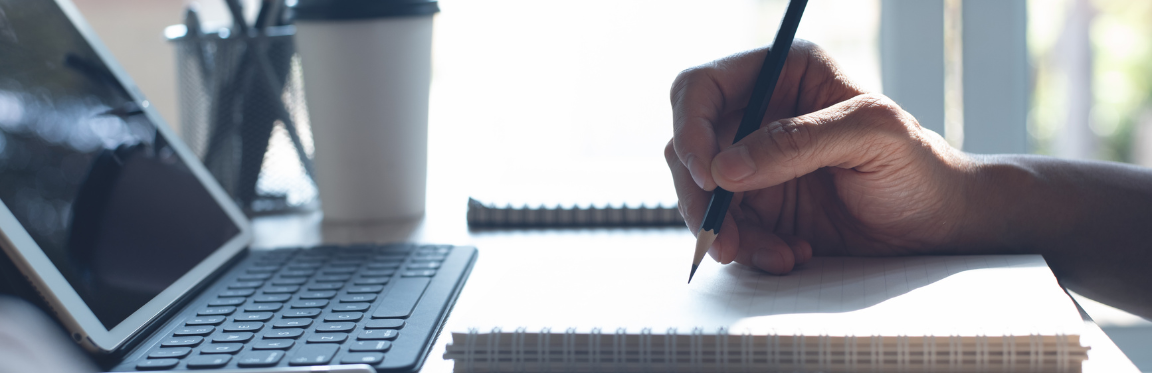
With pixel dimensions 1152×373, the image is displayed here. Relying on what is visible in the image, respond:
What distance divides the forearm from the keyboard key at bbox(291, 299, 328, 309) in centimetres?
47

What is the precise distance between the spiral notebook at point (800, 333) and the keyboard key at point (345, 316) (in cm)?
12

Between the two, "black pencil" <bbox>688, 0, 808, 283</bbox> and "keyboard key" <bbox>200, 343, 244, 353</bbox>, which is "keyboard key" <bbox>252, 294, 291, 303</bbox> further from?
"black pencil" <bbox>688, 0, 808, 283</bbox>

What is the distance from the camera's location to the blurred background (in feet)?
3.48

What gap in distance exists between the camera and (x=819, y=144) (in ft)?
1.61

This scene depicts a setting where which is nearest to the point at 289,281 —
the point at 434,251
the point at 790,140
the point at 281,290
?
the point at 281,290

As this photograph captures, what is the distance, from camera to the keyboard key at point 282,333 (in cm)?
44

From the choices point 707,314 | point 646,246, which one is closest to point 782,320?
point 707,314

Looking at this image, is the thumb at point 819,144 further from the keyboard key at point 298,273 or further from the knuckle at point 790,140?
the keyboard key at point 298,273

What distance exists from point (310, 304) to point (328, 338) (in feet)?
0.27

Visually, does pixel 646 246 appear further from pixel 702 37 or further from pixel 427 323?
pixel 702 37

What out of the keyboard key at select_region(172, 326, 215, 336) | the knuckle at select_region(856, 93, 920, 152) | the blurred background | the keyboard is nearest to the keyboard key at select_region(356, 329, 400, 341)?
the keyboard

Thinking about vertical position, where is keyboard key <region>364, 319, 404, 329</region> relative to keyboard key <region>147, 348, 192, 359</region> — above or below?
above

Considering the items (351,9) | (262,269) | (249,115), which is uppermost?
(351,9)

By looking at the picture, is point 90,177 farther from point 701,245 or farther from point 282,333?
point 701,245
